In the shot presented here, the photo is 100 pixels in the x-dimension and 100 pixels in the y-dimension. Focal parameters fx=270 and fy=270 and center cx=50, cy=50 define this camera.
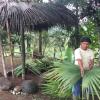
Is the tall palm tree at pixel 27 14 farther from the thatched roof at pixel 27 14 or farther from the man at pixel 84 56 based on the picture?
the man at pixel 84 56

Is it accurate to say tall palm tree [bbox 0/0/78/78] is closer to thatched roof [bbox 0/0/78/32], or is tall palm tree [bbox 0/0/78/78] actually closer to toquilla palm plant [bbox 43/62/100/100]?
thatched roof [bbox 0/0/78/32]

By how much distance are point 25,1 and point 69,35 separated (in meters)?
3.06

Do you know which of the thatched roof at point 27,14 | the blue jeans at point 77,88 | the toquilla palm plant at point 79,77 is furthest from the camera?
the thatched roof at point 27,14

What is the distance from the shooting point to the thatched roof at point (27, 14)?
23.7 ft

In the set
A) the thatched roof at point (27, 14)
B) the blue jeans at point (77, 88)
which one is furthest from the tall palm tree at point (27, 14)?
the blue jeans at point (77, 88)

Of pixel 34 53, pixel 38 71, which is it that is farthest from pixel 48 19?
pixel 34 53

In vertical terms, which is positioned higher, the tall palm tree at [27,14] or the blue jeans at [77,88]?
the tall palm tree at [27,14]

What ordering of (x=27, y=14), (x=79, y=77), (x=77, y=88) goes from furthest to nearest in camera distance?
(x=27, y=14), (x=77, y=88), (x=79, y=77)

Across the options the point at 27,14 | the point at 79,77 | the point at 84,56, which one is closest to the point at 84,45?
the point at 84,56

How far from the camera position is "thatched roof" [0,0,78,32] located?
724cm

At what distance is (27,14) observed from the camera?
24.1 ft

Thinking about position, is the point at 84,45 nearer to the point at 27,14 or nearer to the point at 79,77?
the point at 79,77

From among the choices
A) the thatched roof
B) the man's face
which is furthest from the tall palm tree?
the man's face

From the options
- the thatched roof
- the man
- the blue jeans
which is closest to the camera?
the blue jeans
